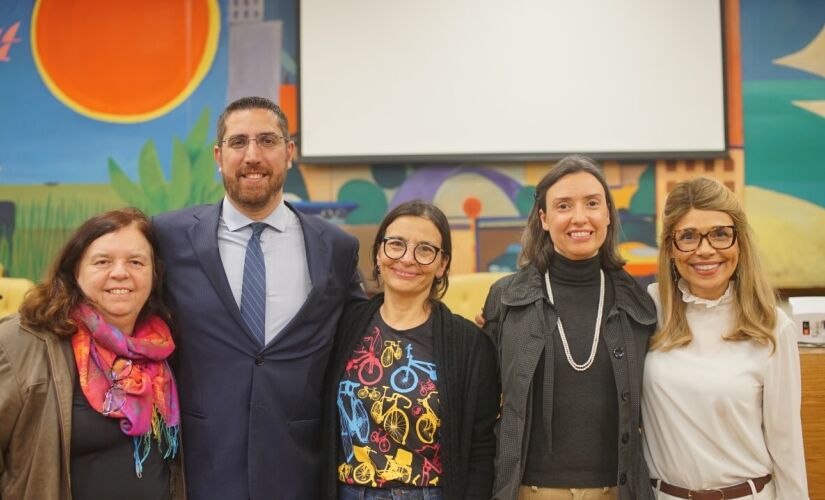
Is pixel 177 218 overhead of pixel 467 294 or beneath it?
overhead

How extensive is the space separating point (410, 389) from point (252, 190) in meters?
0.78

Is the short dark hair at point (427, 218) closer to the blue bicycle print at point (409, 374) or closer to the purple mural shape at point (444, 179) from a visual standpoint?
the blue bicycle print at point (409, 374)

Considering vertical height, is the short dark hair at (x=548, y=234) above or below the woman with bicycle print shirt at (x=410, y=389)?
above

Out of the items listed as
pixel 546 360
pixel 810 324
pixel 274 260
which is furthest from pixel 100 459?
pixel 810 324

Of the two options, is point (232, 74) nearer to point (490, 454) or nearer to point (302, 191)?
point (302, 191)

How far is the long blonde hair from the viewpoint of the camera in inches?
74.4

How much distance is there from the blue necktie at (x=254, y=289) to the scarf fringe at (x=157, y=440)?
1.13 ft

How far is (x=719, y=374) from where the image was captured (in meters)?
1.86

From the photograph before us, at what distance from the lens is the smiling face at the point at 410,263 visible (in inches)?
77.0

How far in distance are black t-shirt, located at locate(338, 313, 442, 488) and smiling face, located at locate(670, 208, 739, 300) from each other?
2.72 ft

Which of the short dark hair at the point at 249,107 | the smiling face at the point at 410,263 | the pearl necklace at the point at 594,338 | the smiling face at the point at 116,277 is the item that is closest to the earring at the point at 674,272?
the pearl necklace at the point at 594,338

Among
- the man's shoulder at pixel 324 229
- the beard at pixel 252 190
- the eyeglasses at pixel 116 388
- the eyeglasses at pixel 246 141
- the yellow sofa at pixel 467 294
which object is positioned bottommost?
the eyeglasses at pixel 116 388

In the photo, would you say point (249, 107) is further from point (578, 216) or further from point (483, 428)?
point (483, 428)

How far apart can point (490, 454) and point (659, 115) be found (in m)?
2.77
